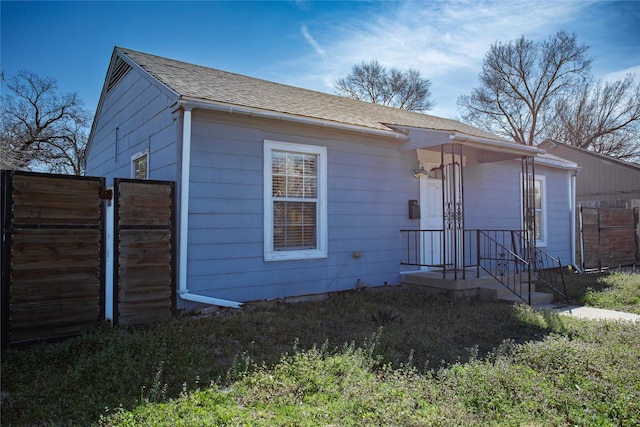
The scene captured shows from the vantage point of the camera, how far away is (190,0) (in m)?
7.35

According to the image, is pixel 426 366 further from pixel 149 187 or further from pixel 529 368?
pixel 149 187

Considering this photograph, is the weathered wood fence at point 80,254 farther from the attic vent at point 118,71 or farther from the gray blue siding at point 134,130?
the attic vent at point 118,71

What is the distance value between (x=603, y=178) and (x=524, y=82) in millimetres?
10793

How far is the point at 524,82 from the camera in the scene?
25.7 metres

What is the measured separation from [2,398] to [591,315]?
23.0 ft

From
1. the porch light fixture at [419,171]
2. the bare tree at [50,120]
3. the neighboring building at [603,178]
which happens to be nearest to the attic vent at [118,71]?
the porch light fixture at [419,171]

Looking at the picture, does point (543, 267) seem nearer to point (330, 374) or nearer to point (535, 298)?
point (535, 298)

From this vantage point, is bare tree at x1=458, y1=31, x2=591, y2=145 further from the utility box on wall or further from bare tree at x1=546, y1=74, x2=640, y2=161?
the utility box on wall

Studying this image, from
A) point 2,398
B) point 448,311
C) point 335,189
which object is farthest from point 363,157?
point 2,398

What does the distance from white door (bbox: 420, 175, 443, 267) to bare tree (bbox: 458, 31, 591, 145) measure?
68.0 ft

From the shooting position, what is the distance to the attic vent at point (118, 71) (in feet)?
26.3

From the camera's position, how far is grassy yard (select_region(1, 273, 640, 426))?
289cm

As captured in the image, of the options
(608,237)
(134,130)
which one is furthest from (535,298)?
(134,130)

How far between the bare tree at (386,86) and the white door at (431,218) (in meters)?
17.3
